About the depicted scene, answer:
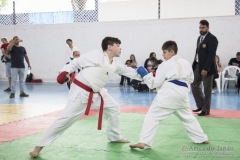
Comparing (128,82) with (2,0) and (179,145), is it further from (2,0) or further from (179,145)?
(179,145)

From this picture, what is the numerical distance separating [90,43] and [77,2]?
1851mm

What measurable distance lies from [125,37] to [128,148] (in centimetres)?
987

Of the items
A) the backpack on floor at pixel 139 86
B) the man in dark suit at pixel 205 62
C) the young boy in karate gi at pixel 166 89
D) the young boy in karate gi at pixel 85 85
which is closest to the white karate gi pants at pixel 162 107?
the young boy in karate gi at pixel 166 89

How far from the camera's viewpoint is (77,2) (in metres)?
13.8

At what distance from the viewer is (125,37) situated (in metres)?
13.2

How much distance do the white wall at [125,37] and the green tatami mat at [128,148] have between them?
7425mm

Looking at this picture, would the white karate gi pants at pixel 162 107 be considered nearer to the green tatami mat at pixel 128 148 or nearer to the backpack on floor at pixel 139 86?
the green tatami mat at pixel 128 148

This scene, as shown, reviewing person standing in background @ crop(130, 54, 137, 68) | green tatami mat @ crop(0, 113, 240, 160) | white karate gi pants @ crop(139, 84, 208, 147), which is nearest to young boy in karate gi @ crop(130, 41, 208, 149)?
white karate gi pants @ crop(139, 84, 208, 147)

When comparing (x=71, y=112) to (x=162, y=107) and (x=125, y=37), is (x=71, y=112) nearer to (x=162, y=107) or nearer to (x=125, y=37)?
(x=162, y=107)

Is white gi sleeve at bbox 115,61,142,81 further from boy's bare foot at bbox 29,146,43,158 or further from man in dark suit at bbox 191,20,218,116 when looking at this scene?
man in dark suit at bbox 191,20,218,116

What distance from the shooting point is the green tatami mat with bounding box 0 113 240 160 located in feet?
10.9

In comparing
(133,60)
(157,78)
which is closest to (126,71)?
(157,78)

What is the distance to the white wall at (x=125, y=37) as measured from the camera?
1164cm

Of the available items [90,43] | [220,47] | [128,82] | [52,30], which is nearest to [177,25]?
[220,47]
